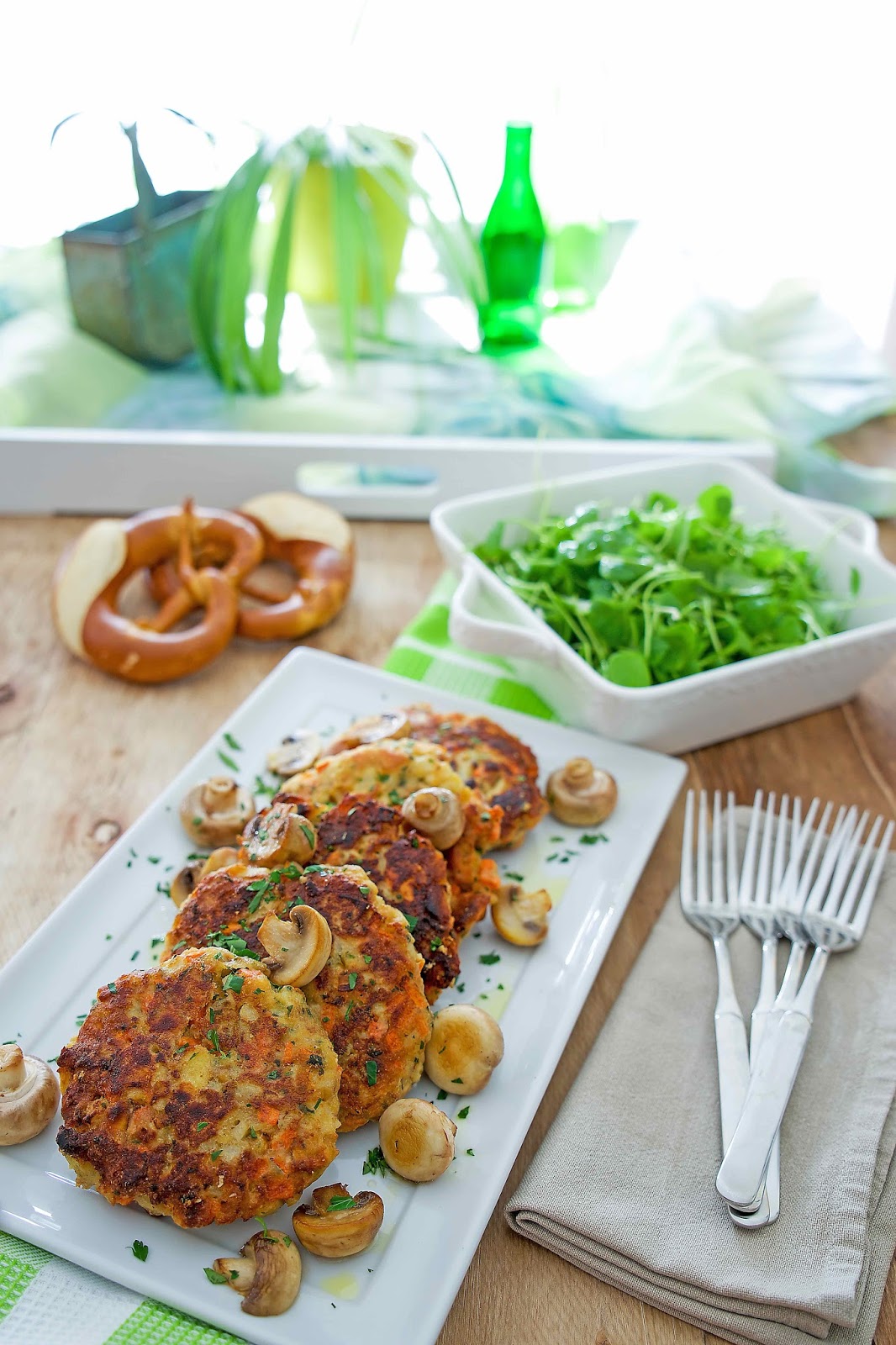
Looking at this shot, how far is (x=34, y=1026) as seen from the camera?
1333mm

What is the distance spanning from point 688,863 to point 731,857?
0.21 feet

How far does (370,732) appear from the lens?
5.59 ft

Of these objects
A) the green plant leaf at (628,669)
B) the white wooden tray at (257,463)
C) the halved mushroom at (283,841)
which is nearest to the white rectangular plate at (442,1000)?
the green plant leaf at (628,669)

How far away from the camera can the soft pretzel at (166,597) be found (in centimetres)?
206

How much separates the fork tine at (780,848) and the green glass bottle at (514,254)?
188 cm

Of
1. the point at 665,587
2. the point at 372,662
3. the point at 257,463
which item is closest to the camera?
the point at 665,587

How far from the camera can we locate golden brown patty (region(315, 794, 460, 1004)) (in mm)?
1339

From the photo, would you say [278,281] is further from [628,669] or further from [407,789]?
[407,789]

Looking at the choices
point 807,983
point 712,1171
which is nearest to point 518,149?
point 807,983

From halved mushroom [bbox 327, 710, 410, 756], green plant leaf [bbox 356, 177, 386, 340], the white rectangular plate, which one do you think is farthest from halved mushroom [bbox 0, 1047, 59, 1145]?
green plant leaf [bbox 356, 177, 386, 340]

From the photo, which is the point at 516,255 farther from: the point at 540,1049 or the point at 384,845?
the point at 540,1049

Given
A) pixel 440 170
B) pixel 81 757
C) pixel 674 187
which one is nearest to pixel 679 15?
pixel 674 187

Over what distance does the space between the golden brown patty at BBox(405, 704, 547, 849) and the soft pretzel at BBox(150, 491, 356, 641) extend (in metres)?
0.51

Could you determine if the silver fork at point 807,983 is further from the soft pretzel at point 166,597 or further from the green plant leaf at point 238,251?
the green plant leaf at point 238,251
